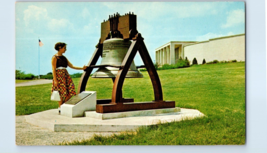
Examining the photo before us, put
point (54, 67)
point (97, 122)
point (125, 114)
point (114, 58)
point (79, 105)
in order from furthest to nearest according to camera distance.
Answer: point (114, 58) < point (54, 67) < point (79, 105) < point (125, 114) < point (97, 122)

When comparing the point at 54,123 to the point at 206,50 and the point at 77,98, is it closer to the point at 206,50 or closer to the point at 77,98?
the point at 77,98

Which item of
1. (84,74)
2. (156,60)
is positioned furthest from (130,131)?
(156,60)

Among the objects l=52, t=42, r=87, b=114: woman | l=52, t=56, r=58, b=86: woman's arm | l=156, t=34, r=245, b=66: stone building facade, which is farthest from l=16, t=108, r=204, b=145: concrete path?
l=156, t=34, r=245, b=66: stone building facade

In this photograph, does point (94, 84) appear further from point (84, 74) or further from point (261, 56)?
point (261, 56)

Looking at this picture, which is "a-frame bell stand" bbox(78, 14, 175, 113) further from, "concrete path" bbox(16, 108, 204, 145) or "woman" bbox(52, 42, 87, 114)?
"woman" bbox(52, 42, 87, 114)

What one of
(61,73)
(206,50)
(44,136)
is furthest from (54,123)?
(206,50)

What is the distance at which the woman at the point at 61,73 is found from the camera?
6.29m

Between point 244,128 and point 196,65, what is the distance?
2013mm

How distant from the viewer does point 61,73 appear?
6355 millimetres

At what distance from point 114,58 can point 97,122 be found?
137cm

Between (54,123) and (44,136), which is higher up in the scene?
(54,123)

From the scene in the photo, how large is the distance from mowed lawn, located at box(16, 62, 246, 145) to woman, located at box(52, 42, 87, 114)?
23.8 inches

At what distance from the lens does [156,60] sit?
746 centimetres

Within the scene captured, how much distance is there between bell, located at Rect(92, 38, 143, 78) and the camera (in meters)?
6.36
